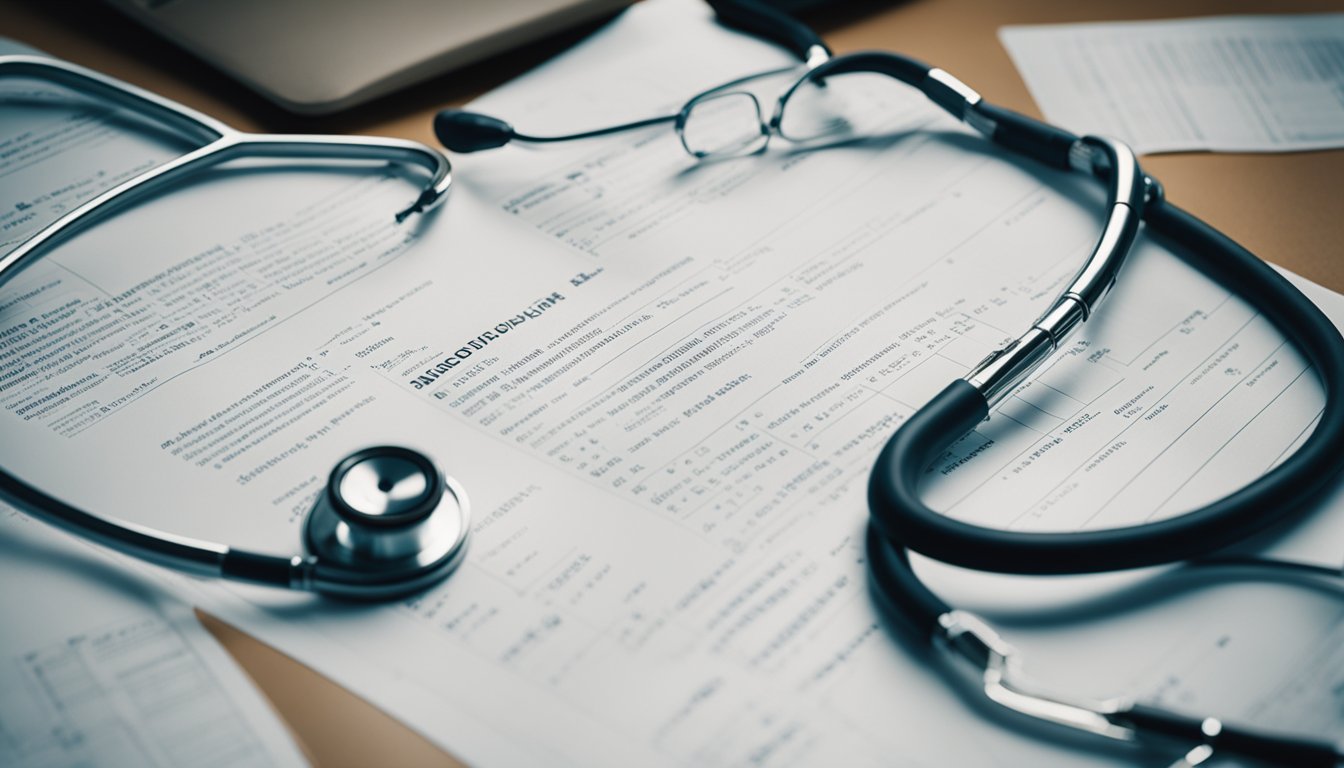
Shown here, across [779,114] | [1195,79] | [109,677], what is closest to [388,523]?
[109,677]

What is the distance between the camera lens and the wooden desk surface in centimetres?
91

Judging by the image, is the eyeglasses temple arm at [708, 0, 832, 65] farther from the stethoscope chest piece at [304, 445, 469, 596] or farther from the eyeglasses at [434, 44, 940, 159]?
the stethoscope chest piece at [304, 445, 469, 596]

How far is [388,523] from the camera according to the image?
0.59 meters

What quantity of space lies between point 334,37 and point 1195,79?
0.76 meters

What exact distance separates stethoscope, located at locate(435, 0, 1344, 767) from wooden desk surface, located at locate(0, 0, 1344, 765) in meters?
0.10

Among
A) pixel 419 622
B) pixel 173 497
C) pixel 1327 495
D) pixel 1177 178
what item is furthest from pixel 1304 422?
pixel 173 497

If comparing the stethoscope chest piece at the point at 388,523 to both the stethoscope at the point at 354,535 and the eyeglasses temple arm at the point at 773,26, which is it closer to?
the stethoscope at the point at 354,535

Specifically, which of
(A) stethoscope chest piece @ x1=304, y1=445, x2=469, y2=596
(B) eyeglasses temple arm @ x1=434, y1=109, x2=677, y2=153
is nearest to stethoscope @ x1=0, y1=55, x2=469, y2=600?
(A) stethoscope chest piece @ x1=304, y1=445, x2=469, y2=596

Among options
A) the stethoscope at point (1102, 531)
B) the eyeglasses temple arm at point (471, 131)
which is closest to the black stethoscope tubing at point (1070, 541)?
the stethoscope at point (1102, 531)

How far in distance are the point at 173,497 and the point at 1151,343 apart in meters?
0.61

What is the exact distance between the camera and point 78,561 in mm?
621

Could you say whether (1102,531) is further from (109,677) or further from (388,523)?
(109,677)

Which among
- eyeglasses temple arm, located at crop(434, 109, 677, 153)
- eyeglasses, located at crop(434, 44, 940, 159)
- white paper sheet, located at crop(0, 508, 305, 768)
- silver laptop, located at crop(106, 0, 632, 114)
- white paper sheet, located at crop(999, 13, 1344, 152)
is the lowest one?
white paper sheet, located at crop(999, 13, 1344, 152)

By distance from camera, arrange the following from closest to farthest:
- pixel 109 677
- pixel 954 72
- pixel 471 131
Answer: pixel 109 677 → pixel 471 131 → pixel 954 72
